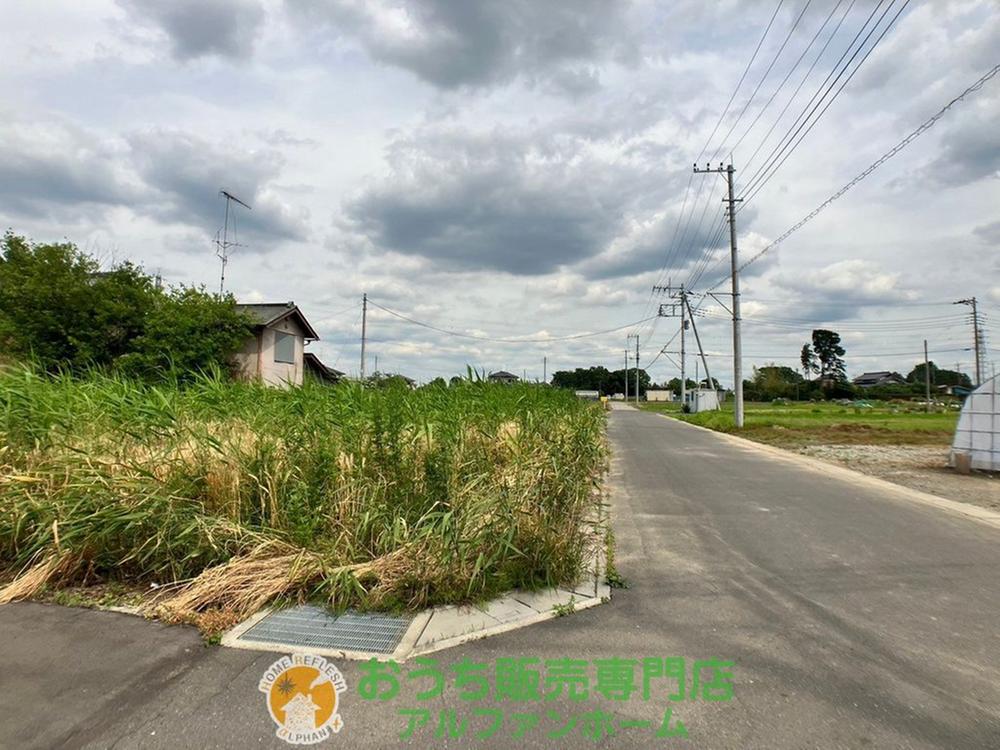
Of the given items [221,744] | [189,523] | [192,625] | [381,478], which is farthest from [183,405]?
[221,744]

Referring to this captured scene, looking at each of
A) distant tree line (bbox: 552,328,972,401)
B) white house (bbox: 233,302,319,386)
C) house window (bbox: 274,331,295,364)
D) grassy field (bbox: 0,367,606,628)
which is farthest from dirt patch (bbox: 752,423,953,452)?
distant tree line (bbox: 552,328,972,401)

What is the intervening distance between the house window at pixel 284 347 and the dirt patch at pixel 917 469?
19.8 m

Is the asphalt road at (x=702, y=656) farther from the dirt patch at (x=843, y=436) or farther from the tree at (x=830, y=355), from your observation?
the tree at (x=830, y=355)

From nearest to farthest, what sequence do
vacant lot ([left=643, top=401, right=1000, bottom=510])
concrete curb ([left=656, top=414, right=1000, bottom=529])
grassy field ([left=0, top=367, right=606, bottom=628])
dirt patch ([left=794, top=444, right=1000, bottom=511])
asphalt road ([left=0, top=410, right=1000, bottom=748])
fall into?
asphalt road ([left=0, top=410, right=1000, bottom=748])
grassy field ([left=0, top=367, right=606, bottom=628])
concrete curb ([left=656, top=414, right=1000, bottom=529])
dirt patch ([left=794, top=444, right=1000, bottom=511])
vacant lot ([left=643, top=401, right=1000, bottom=510])

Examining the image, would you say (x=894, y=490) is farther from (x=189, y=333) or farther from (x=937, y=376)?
(x=937, y=376)

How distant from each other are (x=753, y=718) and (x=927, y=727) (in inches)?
29.8

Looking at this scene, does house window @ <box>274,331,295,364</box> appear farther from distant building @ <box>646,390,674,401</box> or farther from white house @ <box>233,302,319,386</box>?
distant building @ <box>646,390,674,401</box>

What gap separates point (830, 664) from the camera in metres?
2.94

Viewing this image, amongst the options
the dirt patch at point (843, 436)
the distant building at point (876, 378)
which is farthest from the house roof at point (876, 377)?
the dirt patch at point (843, 436)

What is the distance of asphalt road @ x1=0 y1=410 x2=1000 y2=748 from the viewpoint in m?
2.33

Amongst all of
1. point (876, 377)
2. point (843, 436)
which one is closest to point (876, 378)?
point (876, 377)

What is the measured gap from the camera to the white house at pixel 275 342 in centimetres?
2170

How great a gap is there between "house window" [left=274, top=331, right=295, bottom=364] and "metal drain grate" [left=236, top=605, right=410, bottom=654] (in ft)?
69.7

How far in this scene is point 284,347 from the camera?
23.7 metres
